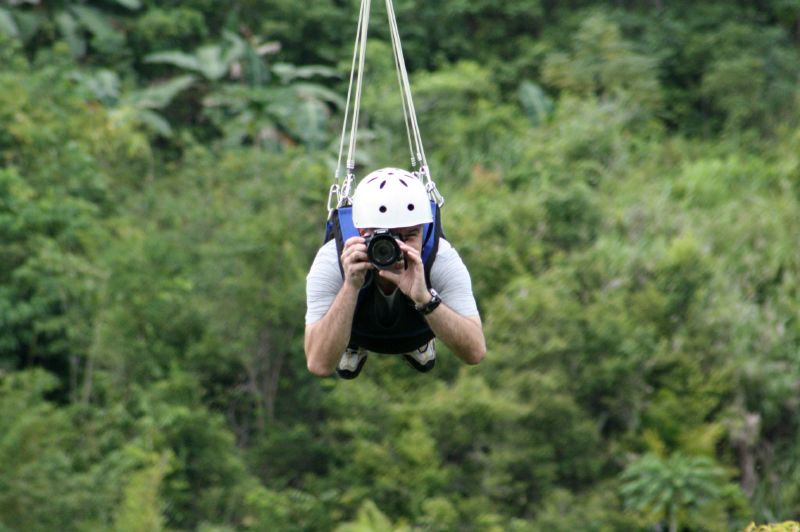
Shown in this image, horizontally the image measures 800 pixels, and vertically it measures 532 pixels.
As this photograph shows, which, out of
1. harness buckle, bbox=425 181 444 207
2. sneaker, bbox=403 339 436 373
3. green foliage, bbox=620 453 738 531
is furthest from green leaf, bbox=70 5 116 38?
sneaker, bbox=403 339 436 373

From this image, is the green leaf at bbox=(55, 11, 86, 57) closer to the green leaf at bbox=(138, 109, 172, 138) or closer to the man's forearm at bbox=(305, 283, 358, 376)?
the green leaf at bbox=(138, 109, 172, 138)

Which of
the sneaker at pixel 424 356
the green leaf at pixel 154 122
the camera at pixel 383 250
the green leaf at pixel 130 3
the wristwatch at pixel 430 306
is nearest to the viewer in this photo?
the camera at pixel 383 250

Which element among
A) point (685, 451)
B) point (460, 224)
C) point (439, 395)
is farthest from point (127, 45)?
point (685, 451)

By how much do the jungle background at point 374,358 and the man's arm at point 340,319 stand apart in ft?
27.8

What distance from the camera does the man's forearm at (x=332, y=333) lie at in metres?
4.40

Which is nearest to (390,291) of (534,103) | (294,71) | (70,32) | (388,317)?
(388,317)

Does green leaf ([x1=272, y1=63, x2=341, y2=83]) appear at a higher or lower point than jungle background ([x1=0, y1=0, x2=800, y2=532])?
higher

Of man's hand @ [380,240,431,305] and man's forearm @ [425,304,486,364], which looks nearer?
man's hand @ [380,240,431,305]

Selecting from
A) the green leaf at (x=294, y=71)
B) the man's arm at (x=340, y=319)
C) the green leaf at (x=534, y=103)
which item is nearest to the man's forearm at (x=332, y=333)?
the man's arm at (x=340, y=319)

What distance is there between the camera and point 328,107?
20.8 m

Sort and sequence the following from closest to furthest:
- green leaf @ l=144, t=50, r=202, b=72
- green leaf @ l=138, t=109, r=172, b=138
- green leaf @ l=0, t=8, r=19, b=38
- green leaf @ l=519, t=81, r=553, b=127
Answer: green leaf @ l=0, t=8, r=19, b=38
green leaf @ l=138, t=109, r=172, b=138
green leaf @ l=144, t=50, r=202, b=72
green leaf @ l=519, t=81, r=553, b=127

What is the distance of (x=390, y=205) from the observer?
14.9 feet

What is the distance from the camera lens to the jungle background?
14.3m

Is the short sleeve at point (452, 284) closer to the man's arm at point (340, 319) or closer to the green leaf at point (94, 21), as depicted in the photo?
the man's arm at point (340, 319)
